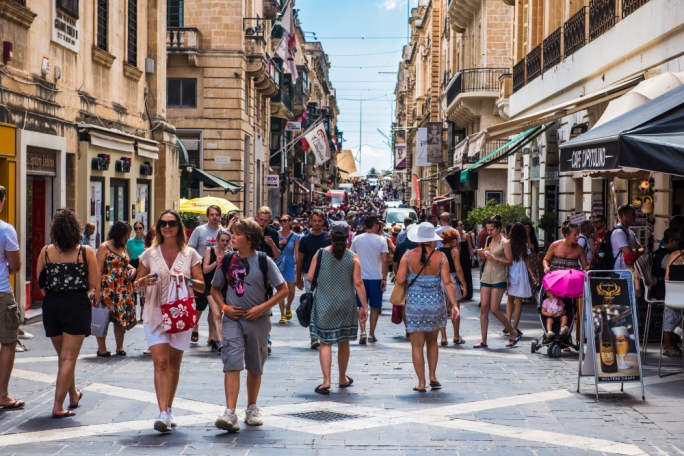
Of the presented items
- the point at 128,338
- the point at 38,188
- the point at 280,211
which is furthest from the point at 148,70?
the point at 280,211

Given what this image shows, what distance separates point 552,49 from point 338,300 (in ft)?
48.6

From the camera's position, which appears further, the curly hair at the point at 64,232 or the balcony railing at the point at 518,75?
the balcony railing at the point at 518,75

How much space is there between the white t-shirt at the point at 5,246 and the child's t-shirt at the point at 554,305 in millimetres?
6262

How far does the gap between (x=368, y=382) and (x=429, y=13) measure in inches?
2333

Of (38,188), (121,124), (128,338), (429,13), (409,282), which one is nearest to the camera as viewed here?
(409,282)

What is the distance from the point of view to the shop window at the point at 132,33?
22.0m

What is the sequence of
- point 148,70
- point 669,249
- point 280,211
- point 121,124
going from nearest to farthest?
point 669,249
point 121,124
point 148,70
point 280,211

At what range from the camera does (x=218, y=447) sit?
699 cm

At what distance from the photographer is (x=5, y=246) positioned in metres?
8.38

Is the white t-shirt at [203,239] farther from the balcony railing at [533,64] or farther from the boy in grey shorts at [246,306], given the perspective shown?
the balcony railing at [533,64]

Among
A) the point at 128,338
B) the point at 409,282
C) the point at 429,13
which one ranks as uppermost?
the point at 429,13

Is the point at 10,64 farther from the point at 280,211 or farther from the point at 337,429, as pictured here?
the point at 280,211

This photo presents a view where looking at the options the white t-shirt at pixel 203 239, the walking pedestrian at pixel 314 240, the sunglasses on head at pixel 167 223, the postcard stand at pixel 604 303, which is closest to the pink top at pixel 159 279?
the sunglasses on head at pixel 167 223

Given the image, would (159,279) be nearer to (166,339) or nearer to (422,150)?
(166,339)
